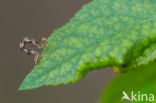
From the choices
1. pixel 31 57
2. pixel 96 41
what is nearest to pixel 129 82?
pixel 96 41

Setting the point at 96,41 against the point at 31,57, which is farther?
the point at 31,57

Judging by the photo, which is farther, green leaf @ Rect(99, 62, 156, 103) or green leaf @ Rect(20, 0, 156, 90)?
green leaf @ Rect(99, 62, 156, 103)

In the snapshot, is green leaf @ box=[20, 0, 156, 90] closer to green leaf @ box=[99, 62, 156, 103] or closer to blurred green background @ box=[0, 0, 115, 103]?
green leaf @ box=[99, 62, 156, 103]

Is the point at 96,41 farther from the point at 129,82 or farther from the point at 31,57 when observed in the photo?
the point at 31,57

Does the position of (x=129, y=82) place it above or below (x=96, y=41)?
below

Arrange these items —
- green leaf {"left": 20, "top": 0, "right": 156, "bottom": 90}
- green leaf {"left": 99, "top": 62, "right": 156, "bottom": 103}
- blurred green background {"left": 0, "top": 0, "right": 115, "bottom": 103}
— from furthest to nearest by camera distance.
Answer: blurred green background {"left": 0, "top": 0, "right": 115, "bottom": 103}, green leaf {"left": 99, "top": 62, "right": 156, "bottom": 103}, green leaf {"left": 20, "top": 0, "right": 156, "bottom": 90}

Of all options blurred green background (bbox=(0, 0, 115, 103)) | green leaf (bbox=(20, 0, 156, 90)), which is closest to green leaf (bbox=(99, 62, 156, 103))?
green leaf (bbox=(20, 0, 156, 90))

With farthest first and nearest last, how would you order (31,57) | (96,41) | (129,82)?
(31,57) → (129,82) → (96,41)

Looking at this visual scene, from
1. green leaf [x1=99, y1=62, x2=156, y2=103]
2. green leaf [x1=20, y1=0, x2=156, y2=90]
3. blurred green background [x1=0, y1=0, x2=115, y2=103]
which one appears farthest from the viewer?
blurred green background [x1=0, y1=0, x2=115, y2=103]
